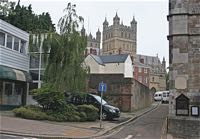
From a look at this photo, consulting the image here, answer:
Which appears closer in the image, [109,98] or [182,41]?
[182,41]

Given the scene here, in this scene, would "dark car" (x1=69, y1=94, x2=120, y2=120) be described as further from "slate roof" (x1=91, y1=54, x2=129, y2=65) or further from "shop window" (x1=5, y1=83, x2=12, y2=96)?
"slate roof" (x1=91, y1=54, x2=129, y2=65)

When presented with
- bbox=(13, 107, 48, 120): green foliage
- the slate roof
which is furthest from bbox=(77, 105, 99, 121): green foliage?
the slate roof

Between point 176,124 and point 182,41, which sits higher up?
point 182,41

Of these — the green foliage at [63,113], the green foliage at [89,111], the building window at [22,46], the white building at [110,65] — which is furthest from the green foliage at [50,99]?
the white building at [110,65]

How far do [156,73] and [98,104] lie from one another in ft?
342

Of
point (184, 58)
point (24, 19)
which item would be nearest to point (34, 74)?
point (24, 19)

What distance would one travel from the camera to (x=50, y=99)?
25.0 m

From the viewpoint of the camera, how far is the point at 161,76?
427 ft

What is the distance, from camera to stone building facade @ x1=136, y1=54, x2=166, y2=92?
12305 cm

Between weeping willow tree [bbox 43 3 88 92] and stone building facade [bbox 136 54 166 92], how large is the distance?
282 ft

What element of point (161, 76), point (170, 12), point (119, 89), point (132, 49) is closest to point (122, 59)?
point (119, 89)

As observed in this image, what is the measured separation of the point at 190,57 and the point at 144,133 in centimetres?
492

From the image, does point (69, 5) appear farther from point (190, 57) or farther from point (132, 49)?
point (132, 49)

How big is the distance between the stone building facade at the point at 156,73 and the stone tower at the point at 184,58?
90.5m
